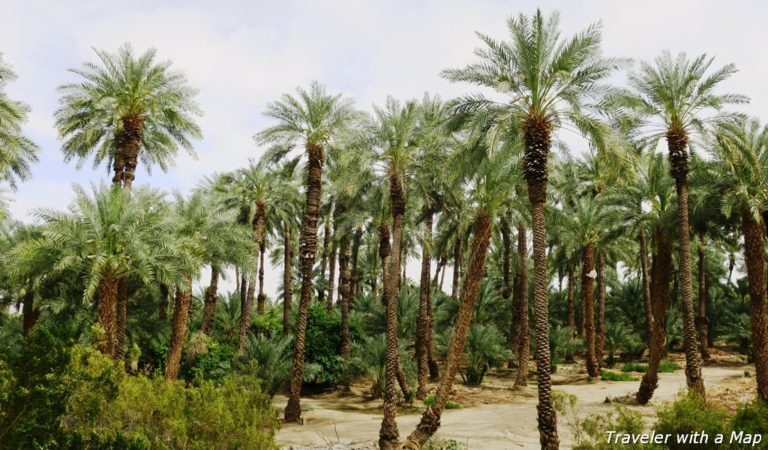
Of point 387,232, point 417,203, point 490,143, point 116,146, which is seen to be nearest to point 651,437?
point 490,143

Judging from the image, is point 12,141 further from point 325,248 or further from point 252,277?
point 325,248

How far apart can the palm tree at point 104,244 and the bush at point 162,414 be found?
10.8 meters

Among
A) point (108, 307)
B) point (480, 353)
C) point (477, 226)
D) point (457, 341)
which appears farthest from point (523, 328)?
point (108, 307)

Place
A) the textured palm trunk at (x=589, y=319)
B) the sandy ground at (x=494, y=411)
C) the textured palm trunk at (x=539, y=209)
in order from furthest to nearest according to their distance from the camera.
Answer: the textured palm trunk at (x=589, y=319), the sandy ground at (x=494, y=411), the textured palm trunk at (x=539, y=209)

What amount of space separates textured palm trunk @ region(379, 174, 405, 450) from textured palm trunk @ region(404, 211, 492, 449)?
0.68 metres

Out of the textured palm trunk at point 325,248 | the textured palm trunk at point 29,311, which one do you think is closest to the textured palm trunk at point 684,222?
the textured palm trunk at point 325,248

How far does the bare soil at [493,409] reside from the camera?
19.8 metres

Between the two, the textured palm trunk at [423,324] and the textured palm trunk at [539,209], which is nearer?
the textured palm trunk at [539,209]

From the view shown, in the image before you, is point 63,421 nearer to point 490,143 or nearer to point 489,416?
point 490,143

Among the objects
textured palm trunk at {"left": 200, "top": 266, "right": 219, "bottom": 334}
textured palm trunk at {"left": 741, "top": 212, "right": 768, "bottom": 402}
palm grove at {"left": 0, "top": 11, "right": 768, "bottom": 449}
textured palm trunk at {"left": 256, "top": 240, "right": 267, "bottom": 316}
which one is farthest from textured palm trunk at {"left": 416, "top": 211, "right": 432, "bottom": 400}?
textured palm trunk at {"left": 256, "top": 240, "right": 267, "bottom": 316}

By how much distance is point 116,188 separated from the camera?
76.0 ft

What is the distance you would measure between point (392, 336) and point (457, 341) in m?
2.43

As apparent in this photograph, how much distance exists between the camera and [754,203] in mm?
22062

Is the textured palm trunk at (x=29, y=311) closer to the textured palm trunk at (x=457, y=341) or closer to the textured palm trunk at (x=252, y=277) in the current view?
the textured palm trunk at (x=252, y=277)
